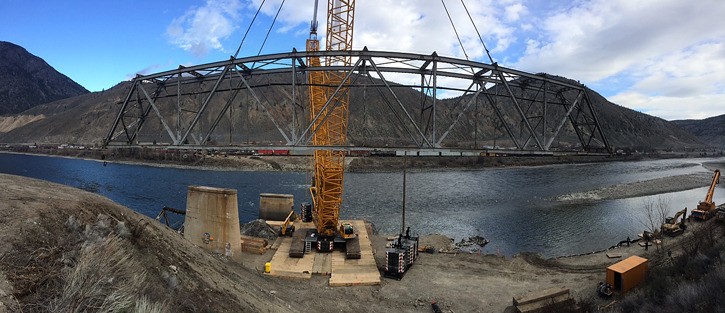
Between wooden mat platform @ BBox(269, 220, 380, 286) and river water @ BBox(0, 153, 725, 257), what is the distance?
1186 cm

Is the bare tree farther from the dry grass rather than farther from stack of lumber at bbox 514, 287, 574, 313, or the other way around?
stack of lumber at bbox 514, 287, 574, 313

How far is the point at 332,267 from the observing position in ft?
62.5

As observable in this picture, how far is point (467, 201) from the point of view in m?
47.1

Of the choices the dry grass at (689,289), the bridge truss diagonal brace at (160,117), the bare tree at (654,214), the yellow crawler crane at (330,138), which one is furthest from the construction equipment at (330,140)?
the bare tree at (654,214)

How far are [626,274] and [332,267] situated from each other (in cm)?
1317

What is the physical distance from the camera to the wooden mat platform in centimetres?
1766

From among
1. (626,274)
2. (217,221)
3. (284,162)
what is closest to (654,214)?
(626,274)

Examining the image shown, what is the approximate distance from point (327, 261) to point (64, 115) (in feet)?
634

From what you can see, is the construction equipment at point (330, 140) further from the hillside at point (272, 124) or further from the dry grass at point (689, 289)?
the hillside at point (272, 124)

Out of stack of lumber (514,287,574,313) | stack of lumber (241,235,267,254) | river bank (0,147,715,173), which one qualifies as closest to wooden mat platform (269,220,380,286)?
stack of lumber (241,235,267,254)

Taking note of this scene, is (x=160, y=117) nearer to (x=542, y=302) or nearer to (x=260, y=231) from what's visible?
(x=260, y=231)

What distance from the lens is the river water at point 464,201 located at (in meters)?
32.6

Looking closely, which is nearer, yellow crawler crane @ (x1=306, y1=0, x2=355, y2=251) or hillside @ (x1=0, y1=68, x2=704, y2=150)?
yellow crawler crane @ (x1=306, y1=0, x2=355, y2=251)

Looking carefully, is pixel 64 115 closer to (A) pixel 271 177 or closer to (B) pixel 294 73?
(A) pixel 271 177
